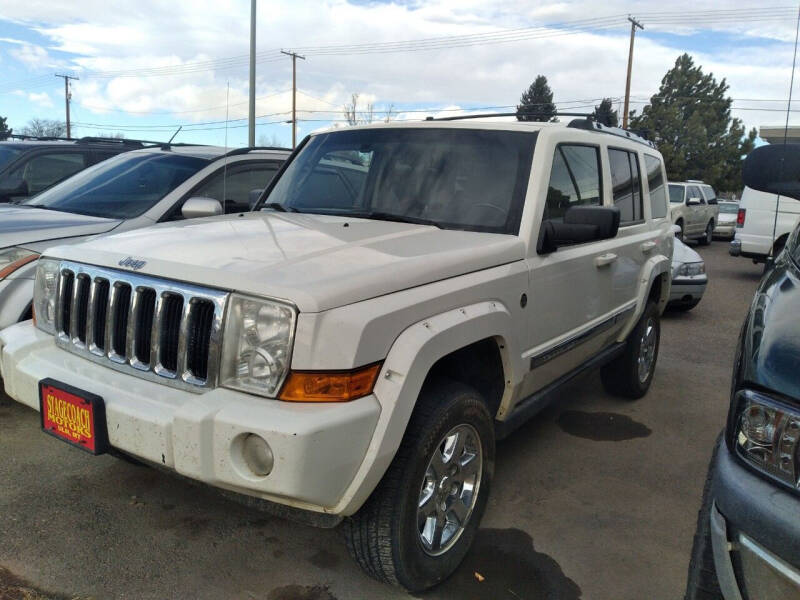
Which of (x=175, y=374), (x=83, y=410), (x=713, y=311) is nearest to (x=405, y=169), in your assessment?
(x=175, y=374)

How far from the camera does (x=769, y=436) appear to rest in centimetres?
169

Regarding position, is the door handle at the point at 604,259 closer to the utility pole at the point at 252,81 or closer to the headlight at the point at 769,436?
the headlight at the point at 769,436

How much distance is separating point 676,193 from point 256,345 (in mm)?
19495

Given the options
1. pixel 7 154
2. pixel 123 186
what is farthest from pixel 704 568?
pixel 7 154

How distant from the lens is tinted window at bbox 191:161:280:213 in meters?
5.37

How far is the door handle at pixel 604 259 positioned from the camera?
12.8 feet

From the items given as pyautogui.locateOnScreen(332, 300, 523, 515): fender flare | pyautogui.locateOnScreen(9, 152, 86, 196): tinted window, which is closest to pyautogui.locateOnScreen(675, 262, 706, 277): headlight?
pyautogui.locateOnScreen(332, 300, 523, 515): fender flare

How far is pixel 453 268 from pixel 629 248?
2.24 meters

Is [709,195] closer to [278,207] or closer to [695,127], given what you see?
[278,207]

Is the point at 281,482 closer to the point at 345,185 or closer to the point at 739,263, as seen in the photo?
the point at 345,185

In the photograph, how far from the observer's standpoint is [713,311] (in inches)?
378

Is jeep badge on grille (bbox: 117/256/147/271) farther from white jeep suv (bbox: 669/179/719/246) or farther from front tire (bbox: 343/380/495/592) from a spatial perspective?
white jeep suv (bbox: 669/179/719/246)

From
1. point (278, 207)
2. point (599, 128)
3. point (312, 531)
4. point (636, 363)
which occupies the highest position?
point (599, 128)

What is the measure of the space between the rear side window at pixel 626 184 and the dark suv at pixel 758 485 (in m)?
2.55
